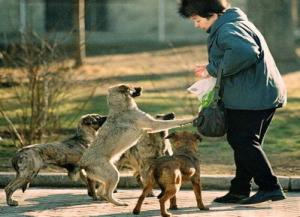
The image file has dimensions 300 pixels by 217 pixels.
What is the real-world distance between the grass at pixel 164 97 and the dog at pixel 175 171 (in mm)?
1626

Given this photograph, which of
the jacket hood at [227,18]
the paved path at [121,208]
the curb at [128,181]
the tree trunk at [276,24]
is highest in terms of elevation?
the jacket hood at [227,18]

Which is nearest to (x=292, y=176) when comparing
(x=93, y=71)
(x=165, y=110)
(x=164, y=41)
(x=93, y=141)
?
(x=93, y=141)

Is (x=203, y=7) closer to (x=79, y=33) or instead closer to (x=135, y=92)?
(x=135, y=92)

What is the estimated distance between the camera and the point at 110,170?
9.34 metres

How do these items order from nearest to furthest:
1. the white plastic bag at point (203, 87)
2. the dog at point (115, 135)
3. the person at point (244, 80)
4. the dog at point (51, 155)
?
the person at point (244, 80) → the white plastic bag at point (203, 87) → the dog at point (115, 135) → the dog at point (51, 155)

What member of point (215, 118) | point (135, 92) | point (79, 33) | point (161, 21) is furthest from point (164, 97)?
point (161, 21)

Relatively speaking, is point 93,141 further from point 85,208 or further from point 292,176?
point 292,176

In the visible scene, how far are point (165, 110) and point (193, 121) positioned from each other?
6.88 meters

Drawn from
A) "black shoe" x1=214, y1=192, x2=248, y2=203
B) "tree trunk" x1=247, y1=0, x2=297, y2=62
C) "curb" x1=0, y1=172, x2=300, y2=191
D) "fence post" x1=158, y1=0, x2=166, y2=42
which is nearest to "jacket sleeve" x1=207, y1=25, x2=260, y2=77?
"black shoe" x1=214, y1=192, x2=248, y2=203

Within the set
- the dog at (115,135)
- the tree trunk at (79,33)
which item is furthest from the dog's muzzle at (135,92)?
the tree trunk at (79,33)

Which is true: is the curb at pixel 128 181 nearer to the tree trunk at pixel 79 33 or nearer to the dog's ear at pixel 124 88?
the dog's ear at pixel 124 88

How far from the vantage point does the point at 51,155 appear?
9.88 metres

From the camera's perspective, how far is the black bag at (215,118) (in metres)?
8.88

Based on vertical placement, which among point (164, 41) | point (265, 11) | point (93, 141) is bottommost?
point (164, 41)
